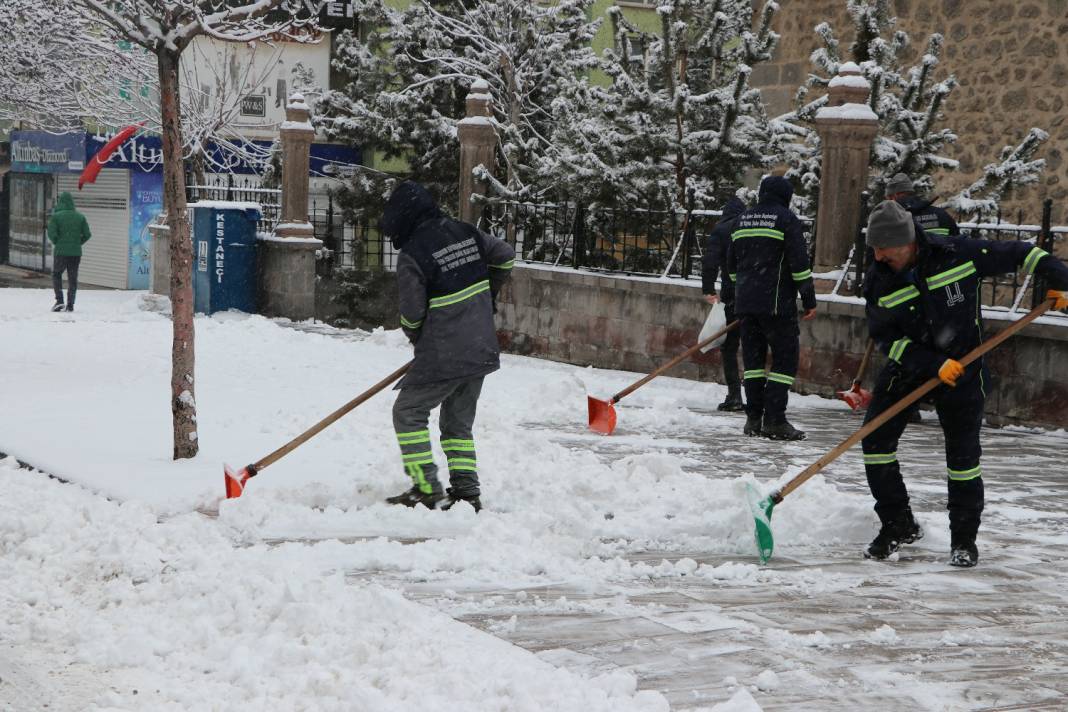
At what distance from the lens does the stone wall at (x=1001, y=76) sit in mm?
15078

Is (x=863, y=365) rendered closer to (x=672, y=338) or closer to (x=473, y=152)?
(x=672, y=338)

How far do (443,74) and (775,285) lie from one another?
51.3ft

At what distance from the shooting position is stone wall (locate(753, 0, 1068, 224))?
15.1m

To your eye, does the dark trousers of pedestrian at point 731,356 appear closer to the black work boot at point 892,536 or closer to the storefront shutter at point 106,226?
the black work boot at point 892,536

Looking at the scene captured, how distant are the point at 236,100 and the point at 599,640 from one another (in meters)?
28.5

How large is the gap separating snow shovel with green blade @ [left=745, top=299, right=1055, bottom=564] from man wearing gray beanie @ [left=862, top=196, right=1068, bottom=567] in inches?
2.8

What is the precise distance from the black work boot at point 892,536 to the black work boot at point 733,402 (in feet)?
16.9

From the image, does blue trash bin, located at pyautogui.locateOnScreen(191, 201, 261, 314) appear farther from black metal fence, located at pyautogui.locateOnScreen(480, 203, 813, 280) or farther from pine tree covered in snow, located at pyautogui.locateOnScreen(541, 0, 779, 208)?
pine tree covered in snow, located at pyautogui.locateOnScreen(541, 0, 779, 208)

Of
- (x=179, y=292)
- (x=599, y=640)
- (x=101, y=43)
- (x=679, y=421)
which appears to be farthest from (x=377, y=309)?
(x=599, y=640)

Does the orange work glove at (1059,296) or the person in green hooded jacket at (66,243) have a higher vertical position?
the orange work glove at (1059,296)

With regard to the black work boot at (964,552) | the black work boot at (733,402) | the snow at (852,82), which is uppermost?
the snow at (852,82)

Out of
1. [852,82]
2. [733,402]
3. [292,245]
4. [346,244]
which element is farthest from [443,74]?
[733,402]

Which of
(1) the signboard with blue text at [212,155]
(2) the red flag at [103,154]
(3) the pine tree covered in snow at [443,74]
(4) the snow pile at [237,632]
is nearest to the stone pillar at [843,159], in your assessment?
(4) the snow pile at [237,632]

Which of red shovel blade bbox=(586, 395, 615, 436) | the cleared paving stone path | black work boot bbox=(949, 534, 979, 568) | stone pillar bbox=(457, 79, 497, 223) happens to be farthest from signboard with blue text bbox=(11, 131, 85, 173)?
black work boot bbox=(949, 534, 979, 568)
